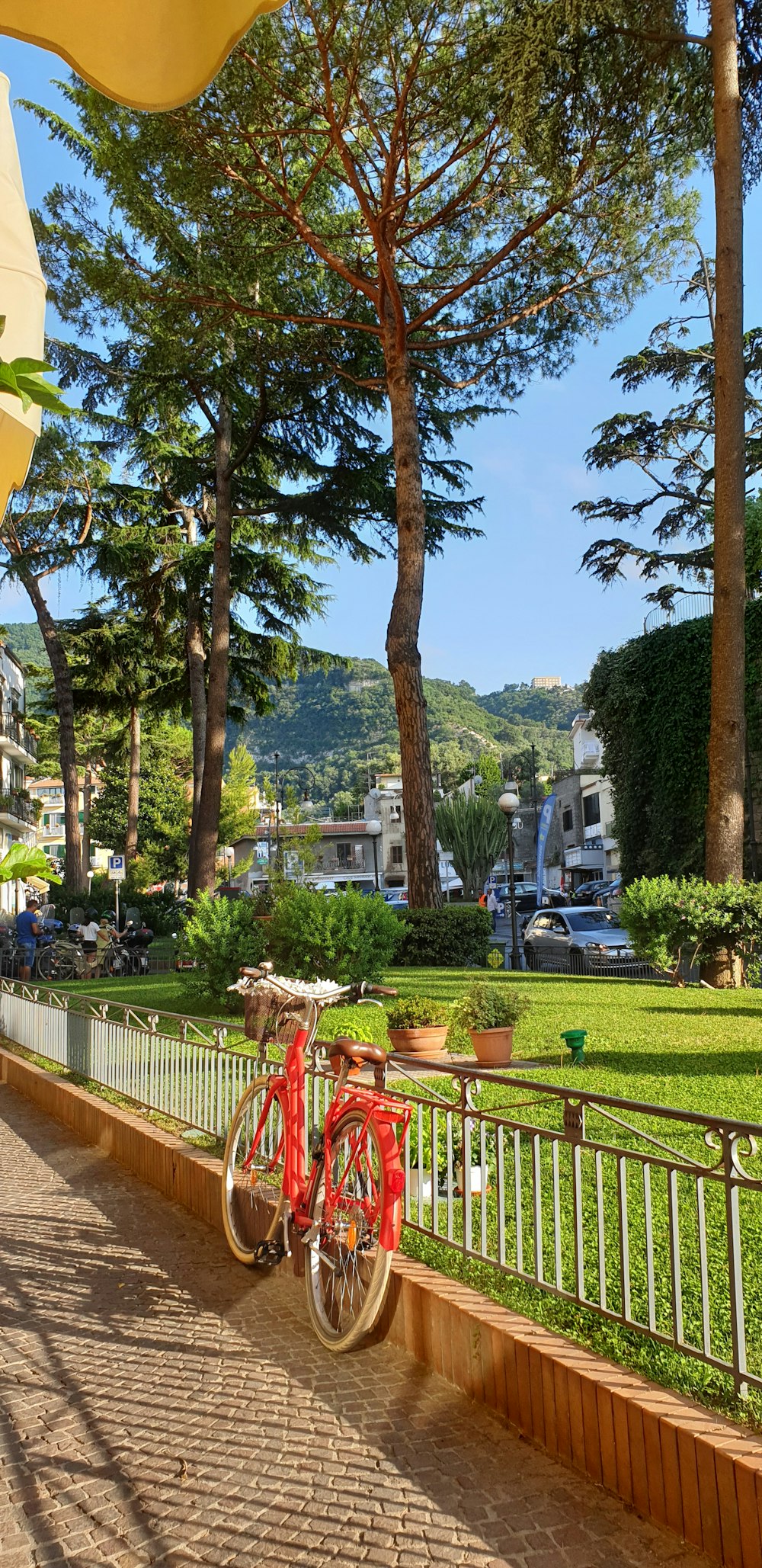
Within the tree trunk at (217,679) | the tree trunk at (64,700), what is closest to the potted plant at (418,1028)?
the tree trunk at (217,679)

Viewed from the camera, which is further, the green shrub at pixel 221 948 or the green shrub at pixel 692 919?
the green shrub at pixel 692 919

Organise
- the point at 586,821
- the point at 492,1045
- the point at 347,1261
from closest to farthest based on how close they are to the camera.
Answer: the point at 347,1261 < the point at 492,1045 < the point at 586,821

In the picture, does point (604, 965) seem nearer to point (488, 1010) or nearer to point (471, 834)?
point (488, 1010)

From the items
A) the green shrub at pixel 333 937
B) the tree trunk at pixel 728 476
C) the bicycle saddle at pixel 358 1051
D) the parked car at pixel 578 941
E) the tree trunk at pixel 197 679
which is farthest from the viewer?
the tree trunk at pixel 197 679

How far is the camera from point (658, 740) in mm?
25031

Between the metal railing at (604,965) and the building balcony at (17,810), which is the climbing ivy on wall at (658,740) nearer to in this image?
the metal railing at (604,965)

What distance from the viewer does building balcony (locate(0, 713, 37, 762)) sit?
160 feet

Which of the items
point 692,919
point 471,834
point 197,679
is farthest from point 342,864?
point 692,919

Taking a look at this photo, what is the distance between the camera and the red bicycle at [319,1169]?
3.64 m

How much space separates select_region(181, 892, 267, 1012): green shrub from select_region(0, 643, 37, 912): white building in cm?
3433

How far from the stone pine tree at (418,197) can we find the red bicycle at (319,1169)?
474 inches

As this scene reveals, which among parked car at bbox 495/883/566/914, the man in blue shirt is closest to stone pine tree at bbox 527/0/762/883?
the man in blue shirt

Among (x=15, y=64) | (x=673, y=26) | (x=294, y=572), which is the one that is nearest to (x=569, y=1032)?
(x=15, y=64)

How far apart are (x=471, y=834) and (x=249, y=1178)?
40380mm
